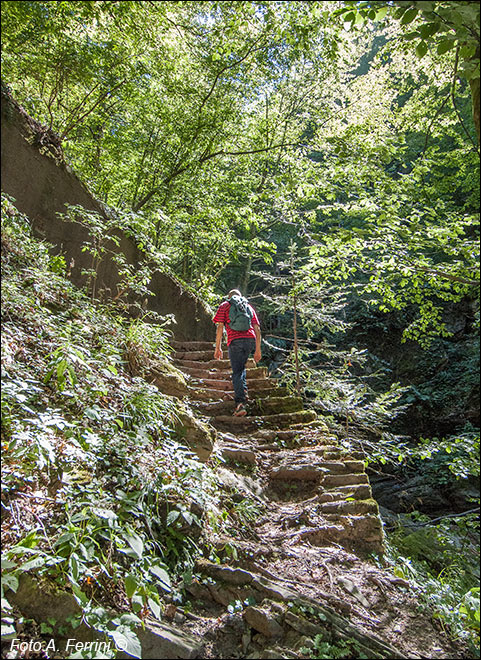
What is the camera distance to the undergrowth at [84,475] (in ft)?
6.98

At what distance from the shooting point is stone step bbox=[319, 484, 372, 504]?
4.28 meters

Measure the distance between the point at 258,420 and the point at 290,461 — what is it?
108 cm

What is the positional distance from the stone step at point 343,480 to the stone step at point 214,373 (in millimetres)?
2875

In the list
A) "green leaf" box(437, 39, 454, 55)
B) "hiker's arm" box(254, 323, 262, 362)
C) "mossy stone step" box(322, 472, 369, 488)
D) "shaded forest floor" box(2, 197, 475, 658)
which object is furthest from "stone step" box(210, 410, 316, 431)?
"green leaf" box(437, 39, 454, 55)

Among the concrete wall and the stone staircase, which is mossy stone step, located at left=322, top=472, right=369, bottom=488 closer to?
the stone staircase

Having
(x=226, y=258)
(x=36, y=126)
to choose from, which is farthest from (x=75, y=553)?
(x=226, y=258)

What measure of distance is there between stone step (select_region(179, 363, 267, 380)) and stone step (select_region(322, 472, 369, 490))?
9.43 ft

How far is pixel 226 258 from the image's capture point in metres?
11.3

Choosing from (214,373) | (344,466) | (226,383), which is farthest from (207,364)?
(344,466)

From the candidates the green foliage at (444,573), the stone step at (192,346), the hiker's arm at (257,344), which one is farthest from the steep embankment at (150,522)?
the stone step at (192,346)

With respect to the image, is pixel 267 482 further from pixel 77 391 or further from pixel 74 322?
pixel 74 322

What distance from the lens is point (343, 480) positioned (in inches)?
182

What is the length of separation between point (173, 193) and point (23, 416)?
7.23 meters

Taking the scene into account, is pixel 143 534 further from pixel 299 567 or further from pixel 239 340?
pixel 239 340
